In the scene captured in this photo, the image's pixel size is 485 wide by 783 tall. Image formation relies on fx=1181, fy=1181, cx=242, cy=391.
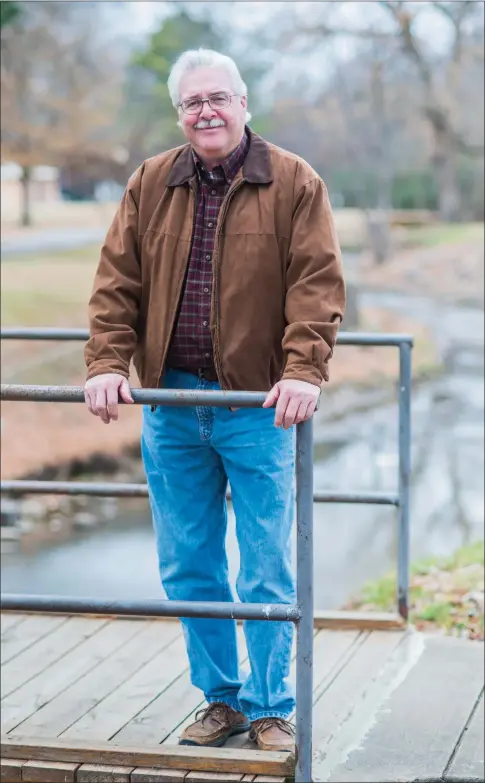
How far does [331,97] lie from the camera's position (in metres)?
6.65

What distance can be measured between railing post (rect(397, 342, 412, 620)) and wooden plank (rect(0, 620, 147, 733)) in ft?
2.60

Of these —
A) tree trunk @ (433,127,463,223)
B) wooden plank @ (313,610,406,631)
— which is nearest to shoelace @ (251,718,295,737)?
wooden plank @ (313,610,406,631)

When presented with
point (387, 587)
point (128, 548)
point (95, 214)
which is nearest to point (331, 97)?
point (95, 214)

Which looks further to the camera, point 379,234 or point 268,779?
point 379,234

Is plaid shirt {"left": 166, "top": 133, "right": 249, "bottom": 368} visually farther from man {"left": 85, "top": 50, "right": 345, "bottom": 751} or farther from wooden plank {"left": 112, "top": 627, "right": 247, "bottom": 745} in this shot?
wooden plank {"left": 112, "top": 627, "right": 247, "bottom": 745}

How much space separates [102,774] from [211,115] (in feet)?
4.50

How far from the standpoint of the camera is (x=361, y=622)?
3486 millimetres

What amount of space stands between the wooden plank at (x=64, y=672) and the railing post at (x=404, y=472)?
2.60 ft

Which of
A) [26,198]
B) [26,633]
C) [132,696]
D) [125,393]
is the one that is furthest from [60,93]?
[125,393]

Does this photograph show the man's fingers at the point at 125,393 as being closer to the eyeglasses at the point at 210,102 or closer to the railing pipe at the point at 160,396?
the railing pipe at the point at 160,396

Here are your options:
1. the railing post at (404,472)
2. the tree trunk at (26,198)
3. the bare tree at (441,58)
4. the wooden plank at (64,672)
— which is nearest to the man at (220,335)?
the wooden plank at (64,672)

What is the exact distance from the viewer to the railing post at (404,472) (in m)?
3.29

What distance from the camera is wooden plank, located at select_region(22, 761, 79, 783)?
97.7 inches

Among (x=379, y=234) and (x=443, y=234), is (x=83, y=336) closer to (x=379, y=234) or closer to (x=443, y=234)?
(x=443, y=234)
